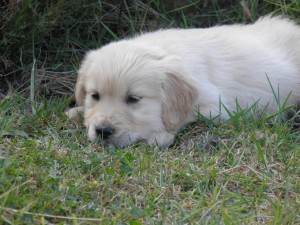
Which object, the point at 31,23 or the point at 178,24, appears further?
the point at 178,24

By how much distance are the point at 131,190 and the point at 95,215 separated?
45 cm

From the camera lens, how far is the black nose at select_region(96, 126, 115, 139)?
4.76m

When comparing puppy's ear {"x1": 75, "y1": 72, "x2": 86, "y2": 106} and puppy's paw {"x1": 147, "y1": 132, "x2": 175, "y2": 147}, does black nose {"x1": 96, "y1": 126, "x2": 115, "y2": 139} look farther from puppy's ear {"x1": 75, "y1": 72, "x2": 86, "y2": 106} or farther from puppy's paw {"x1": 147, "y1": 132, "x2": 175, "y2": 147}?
puppy's ear {"x1": 75, "y1": 72, "x2": 86, "y2": 106}

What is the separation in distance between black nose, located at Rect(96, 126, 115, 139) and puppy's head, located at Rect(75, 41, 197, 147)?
0.35ft

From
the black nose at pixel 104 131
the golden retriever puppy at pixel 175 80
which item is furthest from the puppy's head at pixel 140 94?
the black nose at pixel 104 131

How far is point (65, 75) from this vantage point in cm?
625

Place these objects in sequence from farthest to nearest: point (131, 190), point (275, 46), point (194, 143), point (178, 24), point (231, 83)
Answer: point (178, 24) < point (275, 46) < point (231, 83) < point (194, 143) < point (131, 190)

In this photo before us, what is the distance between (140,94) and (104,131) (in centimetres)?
43

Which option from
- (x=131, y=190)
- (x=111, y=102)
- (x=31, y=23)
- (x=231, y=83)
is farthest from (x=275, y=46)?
(x=131, y=190)

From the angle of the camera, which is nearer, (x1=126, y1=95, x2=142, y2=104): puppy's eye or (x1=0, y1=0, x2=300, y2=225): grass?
(x1=0, y1=0, x2=300, y2=225): grass

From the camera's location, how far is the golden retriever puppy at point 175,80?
498cm

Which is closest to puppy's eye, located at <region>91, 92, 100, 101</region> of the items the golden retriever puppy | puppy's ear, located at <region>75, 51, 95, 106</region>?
the golden retriever puppy

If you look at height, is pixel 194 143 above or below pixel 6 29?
below

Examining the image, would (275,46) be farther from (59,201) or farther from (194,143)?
(59,201)
